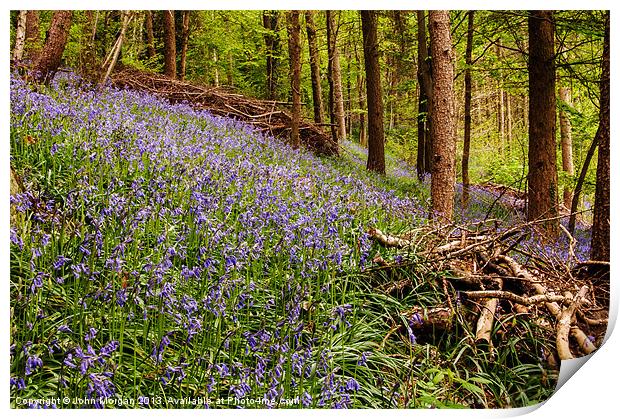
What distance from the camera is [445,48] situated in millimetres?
4203

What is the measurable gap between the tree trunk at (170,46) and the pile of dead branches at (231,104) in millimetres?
101

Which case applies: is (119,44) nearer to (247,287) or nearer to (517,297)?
(247,287)

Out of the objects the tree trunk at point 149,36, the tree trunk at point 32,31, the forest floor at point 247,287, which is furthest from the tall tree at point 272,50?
the tree trunk at point 32,31

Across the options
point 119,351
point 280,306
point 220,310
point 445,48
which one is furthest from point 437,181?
point 119,351

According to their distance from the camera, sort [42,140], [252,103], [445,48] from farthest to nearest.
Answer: [252,103]
[445,48]
[42,140]

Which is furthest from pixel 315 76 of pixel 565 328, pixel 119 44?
pixel 565 328

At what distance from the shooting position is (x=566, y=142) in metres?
4.55

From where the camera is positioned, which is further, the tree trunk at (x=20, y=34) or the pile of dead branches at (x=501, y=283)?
the tree trunk at (x=20, y=34)

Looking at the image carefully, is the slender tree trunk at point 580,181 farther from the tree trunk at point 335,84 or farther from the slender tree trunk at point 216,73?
the tree trunk at point 335,84

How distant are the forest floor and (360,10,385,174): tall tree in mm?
2854

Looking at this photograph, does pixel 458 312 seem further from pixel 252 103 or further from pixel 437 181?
pixel 252 103

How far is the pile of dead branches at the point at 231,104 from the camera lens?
5.25 metres

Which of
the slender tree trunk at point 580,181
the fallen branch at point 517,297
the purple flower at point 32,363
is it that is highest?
the slender tree trunk at point 580,181

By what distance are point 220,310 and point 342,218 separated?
1.27 m
